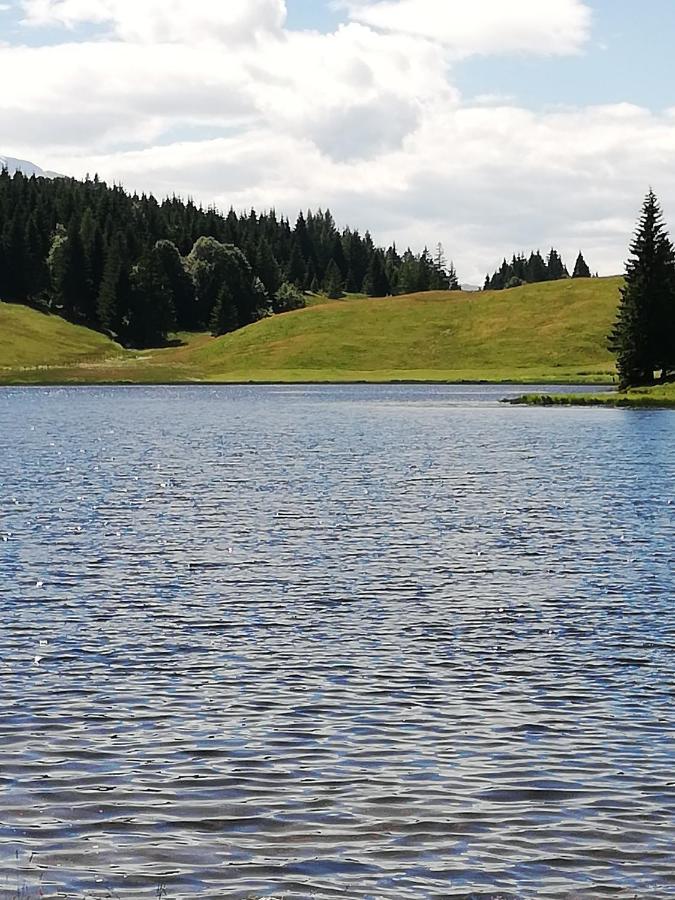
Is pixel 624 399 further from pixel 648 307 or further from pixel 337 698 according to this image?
pixel 337 698

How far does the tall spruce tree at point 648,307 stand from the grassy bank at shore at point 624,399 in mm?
2448

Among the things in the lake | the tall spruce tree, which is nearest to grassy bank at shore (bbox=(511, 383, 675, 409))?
the tall spruce tree

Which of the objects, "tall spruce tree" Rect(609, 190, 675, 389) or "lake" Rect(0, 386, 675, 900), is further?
"tall spruce tree" Rect(609, 190, 675, 389)

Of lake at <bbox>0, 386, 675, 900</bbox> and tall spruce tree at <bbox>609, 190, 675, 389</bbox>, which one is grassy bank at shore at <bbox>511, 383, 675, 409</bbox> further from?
lake at <bbox>0, 386, 675, 900</bbox>

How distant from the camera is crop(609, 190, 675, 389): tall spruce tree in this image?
123 metres

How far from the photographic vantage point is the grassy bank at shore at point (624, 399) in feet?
398

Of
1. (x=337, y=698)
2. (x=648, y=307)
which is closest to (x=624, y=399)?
(x=648, y=307)

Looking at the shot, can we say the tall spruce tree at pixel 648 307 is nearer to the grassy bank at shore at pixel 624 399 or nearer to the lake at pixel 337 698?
the grassy bank at shore at pixel 624 399

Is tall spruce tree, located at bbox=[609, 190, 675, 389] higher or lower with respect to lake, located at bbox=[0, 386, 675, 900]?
higher

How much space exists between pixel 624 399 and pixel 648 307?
352 inches

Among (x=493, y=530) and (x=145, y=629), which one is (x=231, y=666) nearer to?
(x=145, y=629)

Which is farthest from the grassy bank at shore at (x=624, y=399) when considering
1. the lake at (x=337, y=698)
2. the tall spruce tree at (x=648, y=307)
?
the lake at (x=337, y=698)

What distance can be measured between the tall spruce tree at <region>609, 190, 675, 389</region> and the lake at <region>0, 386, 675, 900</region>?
73189 mm

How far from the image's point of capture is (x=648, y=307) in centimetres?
12331
